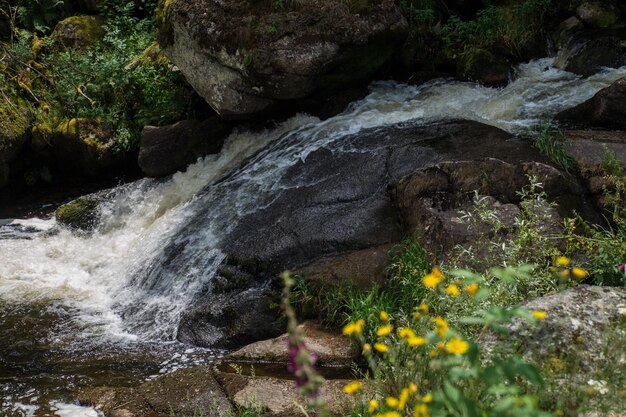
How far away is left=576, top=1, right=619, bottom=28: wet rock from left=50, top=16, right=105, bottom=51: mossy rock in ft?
30.3

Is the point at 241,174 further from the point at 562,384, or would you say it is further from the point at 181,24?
the point at 562,384

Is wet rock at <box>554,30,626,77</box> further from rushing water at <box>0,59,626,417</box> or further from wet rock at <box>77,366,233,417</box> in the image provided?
wet rock at <box>77,366,233,417</box>

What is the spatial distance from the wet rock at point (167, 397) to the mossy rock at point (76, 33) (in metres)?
9.63

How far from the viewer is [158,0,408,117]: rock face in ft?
28.4

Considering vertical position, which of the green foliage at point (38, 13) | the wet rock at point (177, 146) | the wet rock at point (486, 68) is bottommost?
the wet rock at point (177, 146)

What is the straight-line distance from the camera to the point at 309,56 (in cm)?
860

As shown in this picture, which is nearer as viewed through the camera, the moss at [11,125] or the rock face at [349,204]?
the rock face at [349,204]

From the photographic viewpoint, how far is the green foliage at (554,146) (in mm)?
6527

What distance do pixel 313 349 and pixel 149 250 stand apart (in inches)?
138

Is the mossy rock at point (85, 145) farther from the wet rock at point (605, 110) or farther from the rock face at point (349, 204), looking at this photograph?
the wet rock at point (605, 110)

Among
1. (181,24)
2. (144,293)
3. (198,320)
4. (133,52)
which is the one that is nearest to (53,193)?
(133,52)

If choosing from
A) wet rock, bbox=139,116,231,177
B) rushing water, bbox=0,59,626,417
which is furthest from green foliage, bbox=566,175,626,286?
wet rock, bbox=139,116,231,177

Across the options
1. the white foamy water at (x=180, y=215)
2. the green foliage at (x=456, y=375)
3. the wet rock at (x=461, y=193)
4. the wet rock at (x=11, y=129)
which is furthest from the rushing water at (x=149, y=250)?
the green foliage at (x=456, y=375)

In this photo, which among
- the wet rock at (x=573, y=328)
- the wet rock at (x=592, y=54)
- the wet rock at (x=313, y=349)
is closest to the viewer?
the wet rock at (x=573, y=328)
